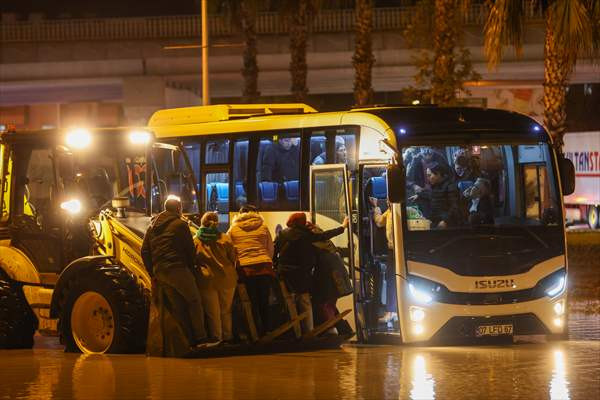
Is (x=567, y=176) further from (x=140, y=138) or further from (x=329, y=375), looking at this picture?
(x=329, y=375)

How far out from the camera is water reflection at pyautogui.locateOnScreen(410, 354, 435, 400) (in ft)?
44.3

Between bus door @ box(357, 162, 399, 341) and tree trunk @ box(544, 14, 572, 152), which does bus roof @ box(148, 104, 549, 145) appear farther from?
tree trunk @ box(544, 14, 572, 152)

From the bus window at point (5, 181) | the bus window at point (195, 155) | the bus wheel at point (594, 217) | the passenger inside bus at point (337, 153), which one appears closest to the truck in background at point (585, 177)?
the bus wheel at point (594, 217)

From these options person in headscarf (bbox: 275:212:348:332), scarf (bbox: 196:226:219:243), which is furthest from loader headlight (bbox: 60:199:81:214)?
person in headscarf (bbox: 275:212:348:332)

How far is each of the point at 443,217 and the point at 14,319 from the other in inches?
206

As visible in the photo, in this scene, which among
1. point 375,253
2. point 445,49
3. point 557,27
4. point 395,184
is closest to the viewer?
point 395,184

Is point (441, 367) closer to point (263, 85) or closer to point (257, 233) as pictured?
point (257, 233)

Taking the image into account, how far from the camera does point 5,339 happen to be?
61.0 feet

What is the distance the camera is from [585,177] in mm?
54969

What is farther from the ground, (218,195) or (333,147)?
(333,147)

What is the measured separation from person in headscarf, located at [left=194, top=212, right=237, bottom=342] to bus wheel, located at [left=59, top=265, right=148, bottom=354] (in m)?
0.73

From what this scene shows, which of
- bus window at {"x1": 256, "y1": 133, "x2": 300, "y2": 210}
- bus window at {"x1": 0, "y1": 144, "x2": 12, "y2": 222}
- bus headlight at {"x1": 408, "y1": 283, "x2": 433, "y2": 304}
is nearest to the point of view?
bus headlight at {"x1": 408, "y1": 283, "x2": 433, "y2": 304}

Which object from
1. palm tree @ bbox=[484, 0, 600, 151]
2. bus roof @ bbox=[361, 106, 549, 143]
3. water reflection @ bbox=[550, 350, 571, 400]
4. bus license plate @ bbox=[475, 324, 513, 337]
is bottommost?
water reflection @ bbox=[550, 350, 571, 400]

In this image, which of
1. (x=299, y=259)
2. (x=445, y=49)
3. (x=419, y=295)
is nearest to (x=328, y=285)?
(x=299, y=259)
